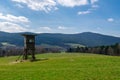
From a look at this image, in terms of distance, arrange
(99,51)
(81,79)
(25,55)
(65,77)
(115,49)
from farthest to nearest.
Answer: (99,51), (115,49), (25,55), (65,77), (81,79)

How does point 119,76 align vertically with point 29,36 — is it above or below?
below

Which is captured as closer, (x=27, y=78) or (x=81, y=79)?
(x=81, y=79)

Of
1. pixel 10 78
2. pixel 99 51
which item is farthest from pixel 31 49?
pixel 99 51

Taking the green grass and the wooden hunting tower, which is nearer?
the green grass

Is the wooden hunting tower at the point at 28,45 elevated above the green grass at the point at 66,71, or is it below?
above

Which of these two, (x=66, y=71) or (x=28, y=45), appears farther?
(x=28, y=45)

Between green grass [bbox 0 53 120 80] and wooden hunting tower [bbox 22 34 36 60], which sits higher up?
wooden hunting tower [bbox 22 34 36 60]

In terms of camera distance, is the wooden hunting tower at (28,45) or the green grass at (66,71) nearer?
the green grass at (66,71)

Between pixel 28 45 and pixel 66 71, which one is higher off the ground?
pixel 28 45

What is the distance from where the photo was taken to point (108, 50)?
603 feet

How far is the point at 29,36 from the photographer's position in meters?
77.6

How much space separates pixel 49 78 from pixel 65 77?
1.68 m

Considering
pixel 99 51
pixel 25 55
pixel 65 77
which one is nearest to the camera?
pixel 65 77

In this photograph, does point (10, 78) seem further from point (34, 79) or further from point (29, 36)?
point (29, 36)
